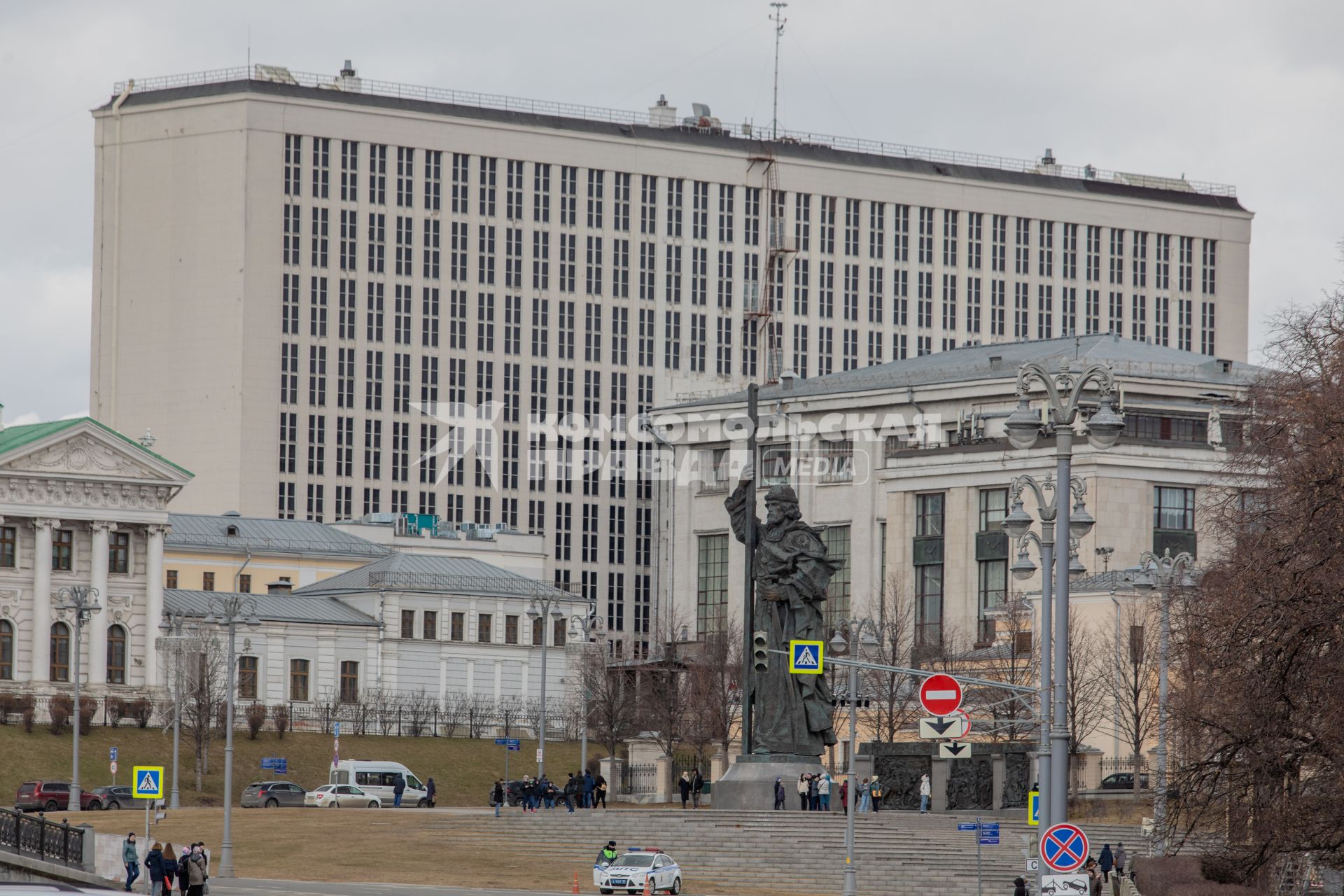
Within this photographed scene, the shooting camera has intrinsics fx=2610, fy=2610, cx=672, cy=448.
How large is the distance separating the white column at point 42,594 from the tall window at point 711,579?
42.6 meters

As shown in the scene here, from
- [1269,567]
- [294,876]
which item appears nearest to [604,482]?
[294,876]

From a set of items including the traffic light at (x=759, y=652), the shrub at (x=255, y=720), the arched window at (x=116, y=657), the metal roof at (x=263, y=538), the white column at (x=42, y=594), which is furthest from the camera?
the metal roof at (x=263, y=538)

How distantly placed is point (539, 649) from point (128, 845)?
88.1m

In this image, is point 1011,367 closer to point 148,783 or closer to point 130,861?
point 130,861

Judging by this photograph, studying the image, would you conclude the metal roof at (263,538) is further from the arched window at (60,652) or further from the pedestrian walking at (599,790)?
the pedestrian walking at (599,790)

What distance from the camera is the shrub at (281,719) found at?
414 ft

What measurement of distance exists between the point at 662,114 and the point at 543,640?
107706 mm

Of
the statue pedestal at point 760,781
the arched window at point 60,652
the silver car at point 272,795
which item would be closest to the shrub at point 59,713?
the arched window at point 60,652

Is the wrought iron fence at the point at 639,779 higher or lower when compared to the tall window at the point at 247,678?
lower

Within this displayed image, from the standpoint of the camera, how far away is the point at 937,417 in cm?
14975

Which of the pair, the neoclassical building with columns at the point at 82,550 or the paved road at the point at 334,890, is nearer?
the paved road at the point at 334,890

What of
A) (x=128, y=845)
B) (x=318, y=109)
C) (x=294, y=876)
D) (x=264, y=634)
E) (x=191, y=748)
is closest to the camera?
(x=128, y=845)

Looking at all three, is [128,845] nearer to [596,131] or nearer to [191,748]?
[191,748]

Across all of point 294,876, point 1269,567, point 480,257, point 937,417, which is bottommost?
point 294,876
